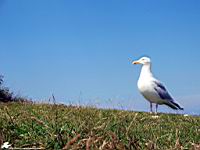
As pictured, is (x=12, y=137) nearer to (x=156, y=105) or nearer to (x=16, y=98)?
(x=156, y=105)

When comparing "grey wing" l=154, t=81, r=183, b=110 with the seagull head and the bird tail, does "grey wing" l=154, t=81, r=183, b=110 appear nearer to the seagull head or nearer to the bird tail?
the bird tail

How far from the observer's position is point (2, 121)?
426 cm

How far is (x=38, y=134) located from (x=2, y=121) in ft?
1.92

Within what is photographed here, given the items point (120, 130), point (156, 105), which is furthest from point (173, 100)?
point (120, 130)

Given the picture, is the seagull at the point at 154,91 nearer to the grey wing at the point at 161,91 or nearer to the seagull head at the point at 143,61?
the grey wing at the point at 161,91

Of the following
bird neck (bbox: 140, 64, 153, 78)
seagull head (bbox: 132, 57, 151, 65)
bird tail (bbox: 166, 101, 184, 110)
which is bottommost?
bird tail (bbox: 166, 101, 184, 110)

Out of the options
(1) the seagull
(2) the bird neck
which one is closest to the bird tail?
(1) the seagull

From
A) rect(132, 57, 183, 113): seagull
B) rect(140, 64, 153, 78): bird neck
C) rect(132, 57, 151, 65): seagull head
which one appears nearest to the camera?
rect(132, 57, 183, 113): seagull

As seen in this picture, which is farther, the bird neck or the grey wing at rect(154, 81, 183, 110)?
the bird neck

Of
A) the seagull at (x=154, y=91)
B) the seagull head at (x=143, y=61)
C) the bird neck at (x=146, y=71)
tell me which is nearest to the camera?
the seagull at (x=154, y=91)

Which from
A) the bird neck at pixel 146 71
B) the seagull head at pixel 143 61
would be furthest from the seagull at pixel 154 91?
the seagull head at pixel 143 61

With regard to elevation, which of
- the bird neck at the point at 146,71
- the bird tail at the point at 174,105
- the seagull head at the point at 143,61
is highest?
the seagull head at the point at 143,61

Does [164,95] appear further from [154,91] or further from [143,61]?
[143,61]

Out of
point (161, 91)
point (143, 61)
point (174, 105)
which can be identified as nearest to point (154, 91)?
point (161, 91)
